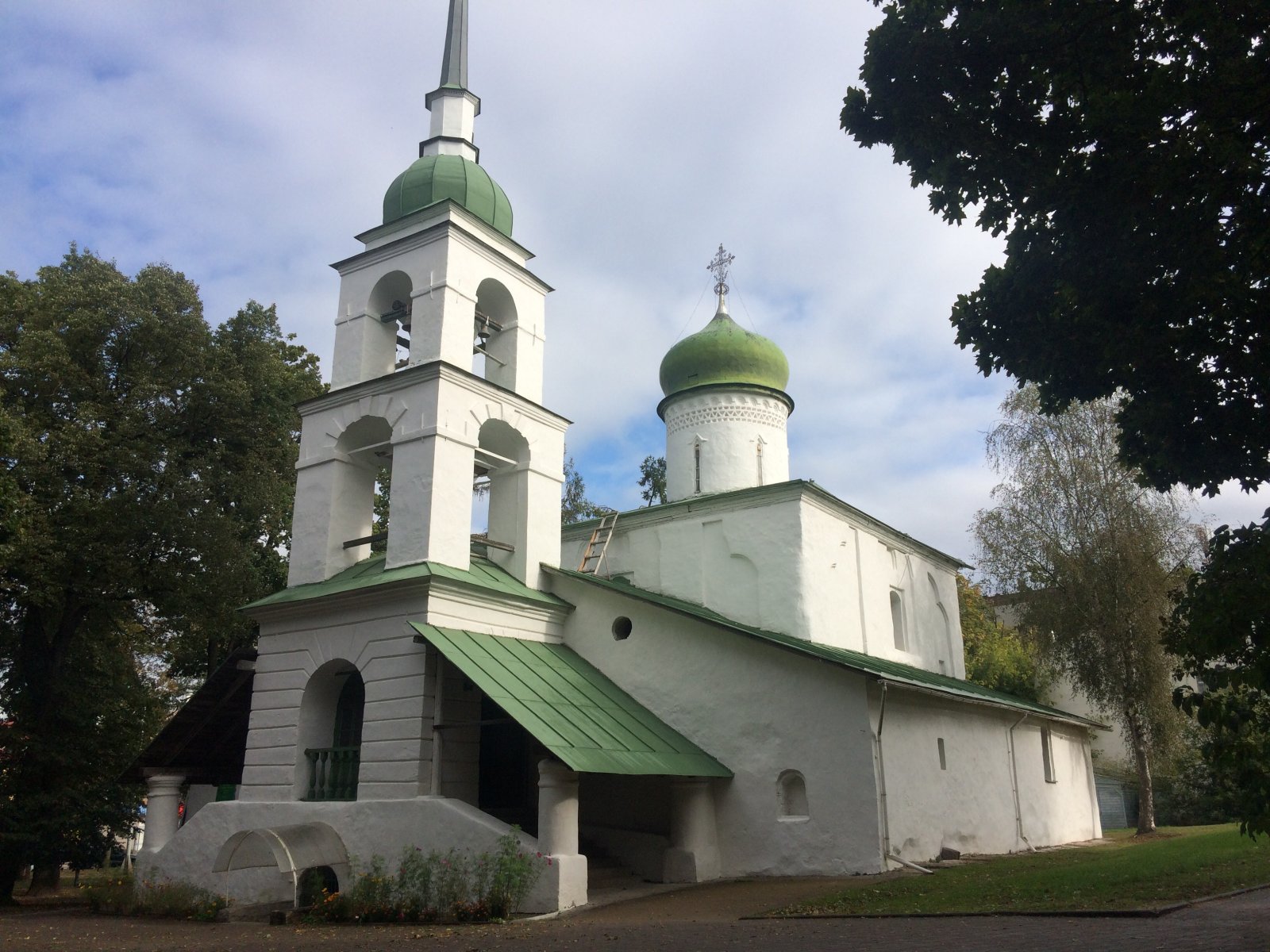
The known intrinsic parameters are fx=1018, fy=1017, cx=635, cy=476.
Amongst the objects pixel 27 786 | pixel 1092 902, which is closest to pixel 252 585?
pixel 27 786

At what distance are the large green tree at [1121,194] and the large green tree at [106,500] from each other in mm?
15912

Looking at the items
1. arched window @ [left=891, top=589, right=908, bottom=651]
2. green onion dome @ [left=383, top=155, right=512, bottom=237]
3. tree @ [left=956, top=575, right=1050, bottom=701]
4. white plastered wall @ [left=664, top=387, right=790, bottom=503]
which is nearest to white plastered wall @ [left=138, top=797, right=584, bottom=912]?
green onion dome @ [left=383, top=155, right=512, bottom=237]

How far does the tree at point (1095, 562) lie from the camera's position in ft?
74.5

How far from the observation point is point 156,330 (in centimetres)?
2023

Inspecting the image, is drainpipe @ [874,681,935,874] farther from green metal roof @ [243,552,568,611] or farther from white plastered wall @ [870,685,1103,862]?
green metal roof @ [243,552,568,611]

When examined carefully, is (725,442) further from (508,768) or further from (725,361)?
(508,768)

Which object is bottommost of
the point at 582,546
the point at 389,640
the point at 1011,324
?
the point at 389,640

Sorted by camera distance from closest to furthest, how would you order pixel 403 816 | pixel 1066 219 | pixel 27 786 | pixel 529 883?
1. pixel 1066 219
2. pixel 529 883
3. pixel 403 816
4. pixel 27 786

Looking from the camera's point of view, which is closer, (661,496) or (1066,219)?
(1066,219)

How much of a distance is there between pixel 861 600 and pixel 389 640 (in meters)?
10.5

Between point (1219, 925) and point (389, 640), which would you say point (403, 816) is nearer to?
point (389, 640)

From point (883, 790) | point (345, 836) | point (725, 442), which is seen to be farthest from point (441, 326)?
point (883, 790)

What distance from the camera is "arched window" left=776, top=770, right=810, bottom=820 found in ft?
48.9

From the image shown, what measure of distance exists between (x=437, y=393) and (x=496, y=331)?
280cm
